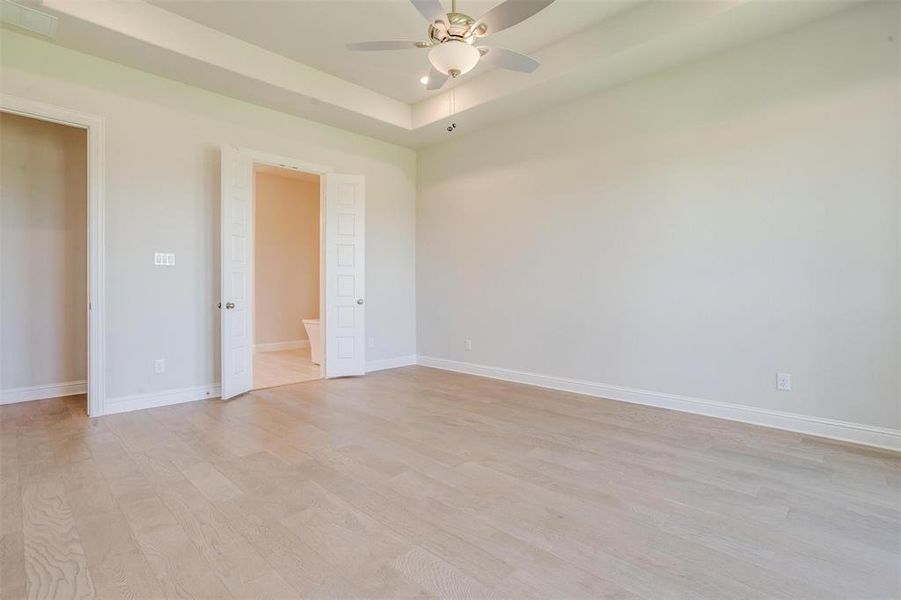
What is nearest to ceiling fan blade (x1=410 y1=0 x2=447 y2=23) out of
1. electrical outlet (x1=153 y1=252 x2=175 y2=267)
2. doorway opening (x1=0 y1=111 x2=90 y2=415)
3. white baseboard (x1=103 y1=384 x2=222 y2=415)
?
electrical outlet (x1=153 y1=252 x2=175 y2=267)

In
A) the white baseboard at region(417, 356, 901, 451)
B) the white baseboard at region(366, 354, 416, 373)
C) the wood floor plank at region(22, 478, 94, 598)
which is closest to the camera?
the wood floor plank at region(22, 478, 94, 598)

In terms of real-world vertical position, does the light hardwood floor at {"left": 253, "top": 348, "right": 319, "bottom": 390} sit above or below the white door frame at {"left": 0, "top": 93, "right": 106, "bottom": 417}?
below

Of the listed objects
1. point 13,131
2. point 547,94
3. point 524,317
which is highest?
point 547,94

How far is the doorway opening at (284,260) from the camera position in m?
7.28

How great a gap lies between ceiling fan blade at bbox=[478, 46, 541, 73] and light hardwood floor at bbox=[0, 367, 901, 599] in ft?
8.42

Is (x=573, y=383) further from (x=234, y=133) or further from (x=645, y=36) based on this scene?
(x=234, y=133)

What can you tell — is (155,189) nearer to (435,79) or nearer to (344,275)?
(344,275)

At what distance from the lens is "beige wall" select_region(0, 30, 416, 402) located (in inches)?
134

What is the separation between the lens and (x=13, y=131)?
3.92m

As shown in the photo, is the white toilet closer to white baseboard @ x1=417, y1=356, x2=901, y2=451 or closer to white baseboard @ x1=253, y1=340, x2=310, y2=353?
white baseboard @ x1=253, y1=340, x2=310, y2=353

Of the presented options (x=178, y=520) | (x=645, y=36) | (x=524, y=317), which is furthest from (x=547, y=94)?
(x=178, y=520)

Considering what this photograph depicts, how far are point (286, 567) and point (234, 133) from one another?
164 inches

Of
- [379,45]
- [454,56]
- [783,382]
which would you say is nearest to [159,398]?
[379,45]

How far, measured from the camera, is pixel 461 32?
2490 millimetres
